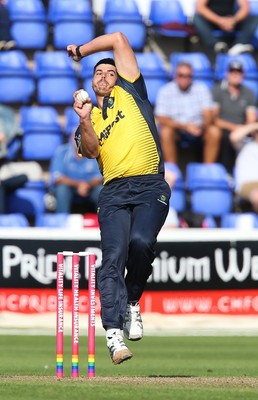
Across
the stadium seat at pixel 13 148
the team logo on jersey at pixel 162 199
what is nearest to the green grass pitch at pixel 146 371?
the team logo on jersey at pixel 162 199

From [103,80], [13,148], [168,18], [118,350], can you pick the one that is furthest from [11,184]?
[118,350]

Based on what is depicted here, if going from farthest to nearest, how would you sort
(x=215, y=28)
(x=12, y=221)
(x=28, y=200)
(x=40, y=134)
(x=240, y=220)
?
1. (x=215, y=28)
2. (x=40, y=134)
3. (x=28, y=200)
4. (x=240, y=220)
5. (x=12, y=221)

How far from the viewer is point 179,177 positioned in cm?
1556

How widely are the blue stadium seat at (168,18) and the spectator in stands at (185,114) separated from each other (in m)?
1.57

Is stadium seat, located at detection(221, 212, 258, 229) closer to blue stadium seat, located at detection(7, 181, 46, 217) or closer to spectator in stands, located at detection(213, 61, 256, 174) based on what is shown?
spectator in stands, located at detection(213, 61, 256, 174)

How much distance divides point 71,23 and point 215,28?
7.26ft

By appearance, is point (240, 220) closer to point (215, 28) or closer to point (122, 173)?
point (215, 28)

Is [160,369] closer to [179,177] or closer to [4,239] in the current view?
[4,239]

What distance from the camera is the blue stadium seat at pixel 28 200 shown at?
15.3m

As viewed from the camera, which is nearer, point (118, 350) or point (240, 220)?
point (118, 350)

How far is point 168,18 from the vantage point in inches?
680

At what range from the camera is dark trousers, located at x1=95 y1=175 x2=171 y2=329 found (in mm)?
7141

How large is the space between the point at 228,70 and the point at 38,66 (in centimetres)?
280

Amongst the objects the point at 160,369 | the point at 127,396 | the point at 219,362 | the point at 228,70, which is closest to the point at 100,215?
the point at 127,396
